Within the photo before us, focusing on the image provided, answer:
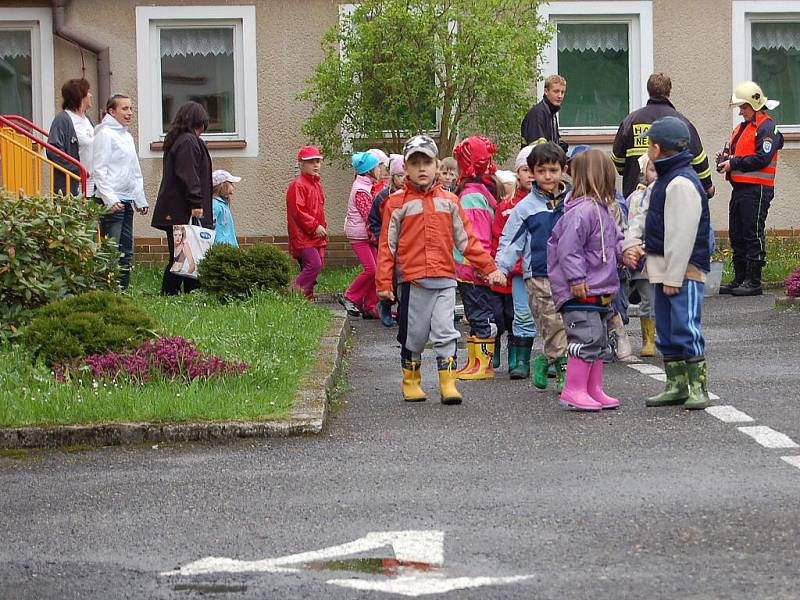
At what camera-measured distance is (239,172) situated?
2039 centimetres

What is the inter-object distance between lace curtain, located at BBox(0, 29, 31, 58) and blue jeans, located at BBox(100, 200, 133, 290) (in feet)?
19.8

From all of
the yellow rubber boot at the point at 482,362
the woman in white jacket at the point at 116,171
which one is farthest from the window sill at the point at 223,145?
the yellow rubber boot at the point at 482,362

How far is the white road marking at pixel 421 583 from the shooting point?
5.20 meters

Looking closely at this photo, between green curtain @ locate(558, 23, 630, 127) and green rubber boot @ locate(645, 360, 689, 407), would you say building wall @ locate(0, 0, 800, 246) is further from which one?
green rubber boot @ locate(645, 360, 689, 407)

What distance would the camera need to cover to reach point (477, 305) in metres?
10.7

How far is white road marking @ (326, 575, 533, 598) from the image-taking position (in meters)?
5.20

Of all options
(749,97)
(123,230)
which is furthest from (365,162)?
(749,97)

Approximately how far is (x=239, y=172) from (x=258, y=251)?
5.50m

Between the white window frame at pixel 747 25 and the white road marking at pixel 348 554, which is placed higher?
the white window frame at pixel 747 25

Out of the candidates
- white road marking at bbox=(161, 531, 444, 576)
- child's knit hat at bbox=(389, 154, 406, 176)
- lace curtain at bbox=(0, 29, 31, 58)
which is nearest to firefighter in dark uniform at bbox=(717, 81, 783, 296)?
child's knit hat at bbox=(389, 154, 406, 176)

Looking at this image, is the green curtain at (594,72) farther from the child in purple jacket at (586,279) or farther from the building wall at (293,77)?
the child in purple jacket at (586,279)

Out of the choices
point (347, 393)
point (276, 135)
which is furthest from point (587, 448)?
point (276, 135)

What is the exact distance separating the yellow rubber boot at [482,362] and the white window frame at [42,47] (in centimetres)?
1067

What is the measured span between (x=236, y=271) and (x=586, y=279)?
5.96 metres
